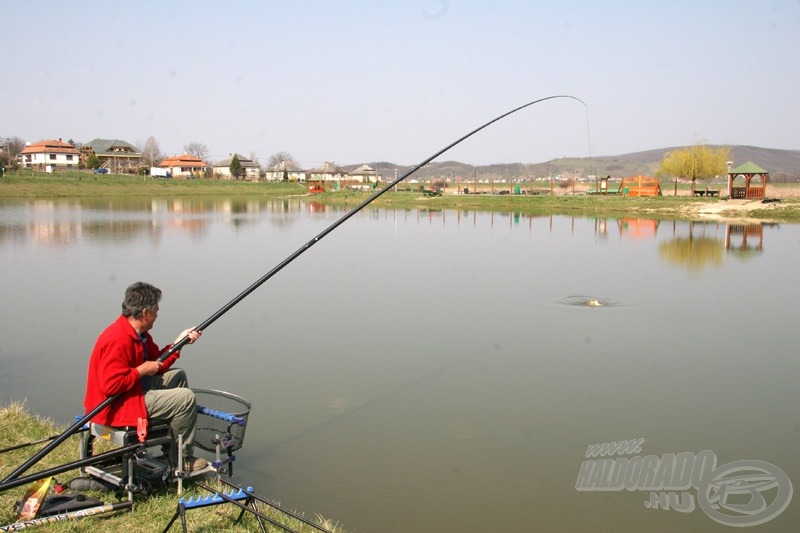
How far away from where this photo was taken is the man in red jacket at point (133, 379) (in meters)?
3.86

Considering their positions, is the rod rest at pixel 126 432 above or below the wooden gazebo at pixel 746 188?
below

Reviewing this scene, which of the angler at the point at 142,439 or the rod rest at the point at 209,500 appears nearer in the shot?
the rod rest at the point at 209,500

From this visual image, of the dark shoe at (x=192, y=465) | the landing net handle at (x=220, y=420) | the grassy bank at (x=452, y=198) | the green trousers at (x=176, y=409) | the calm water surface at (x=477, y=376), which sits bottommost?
the calm water surface at (x=477, y=376)

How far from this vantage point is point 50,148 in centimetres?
8744

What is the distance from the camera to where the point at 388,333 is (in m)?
9.20

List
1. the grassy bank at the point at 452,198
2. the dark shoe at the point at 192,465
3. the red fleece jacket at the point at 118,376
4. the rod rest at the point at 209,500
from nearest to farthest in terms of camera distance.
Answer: the rod rest at the point at 209,500
the red fleece jacket at the point at 118,376
the dark shoe at the point at 192,465
the grassy bank at the point at 452,198

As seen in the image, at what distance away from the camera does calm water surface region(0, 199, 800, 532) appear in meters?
4.93

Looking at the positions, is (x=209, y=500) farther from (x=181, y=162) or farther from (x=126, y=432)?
(x=181, y=162)

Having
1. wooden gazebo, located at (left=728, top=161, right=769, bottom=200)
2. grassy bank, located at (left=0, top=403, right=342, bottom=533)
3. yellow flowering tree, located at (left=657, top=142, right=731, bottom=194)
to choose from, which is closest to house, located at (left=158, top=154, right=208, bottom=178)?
yellow flowering tree, located at (left=657, top=142, right=731, bottom=194)

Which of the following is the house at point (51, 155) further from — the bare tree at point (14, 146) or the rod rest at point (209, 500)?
the rod rest at point (209, 500)

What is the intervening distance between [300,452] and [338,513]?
0.95 meters

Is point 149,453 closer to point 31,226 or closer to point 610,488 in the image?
point 610,488

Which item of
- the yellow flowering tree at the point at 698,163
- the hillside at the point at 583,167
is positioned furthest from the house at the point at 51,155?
the hillside at the point at 583,167

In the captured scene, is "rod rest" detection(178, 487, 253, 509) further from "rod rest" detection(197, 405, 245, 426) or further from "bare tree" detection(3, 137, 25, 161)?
"bare tree" detection(3, 137, 25, 161)
